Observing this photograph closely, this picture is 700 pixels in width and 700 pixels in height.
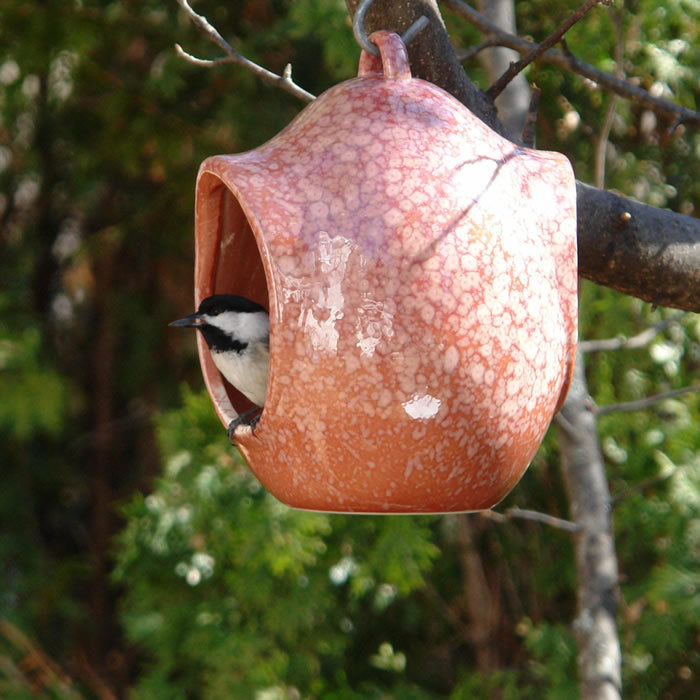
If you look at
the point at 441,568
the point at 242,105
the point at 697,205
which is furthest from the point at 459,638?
the point at 242,105

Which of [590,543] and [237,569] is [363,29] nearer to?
[590,543]

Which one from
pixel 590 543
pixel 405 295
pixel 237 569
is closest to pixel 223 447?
pixel 237 569

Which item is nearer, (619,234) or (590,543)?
(619,234)

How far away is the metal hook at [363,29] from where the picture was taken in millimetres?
1177

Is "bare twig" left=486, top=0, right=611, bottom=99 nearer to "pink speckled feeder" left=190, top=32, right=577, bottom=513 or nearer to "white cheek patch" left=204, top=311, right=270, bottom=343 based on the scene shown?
"pink speckled feeder" left=190, top=32, right=577, bottom=513

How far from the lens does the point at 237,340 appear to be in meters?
1.56

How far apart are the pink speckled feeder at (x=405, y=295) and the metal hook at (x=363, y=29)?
0.08 feet

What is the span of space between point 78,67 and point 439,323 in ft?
8.73

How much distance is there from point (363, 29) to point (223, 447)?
5.61ft

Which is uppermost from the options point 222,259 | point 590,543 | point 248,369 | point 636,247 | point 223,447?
point 636,247

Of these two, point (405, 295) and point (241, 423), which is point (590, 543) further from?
point (405, 295)

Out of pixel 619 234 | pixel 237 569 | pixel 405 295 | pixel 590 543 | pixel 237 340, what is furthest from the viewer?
pixel 237 569

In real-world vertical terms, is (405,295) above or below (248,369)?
above

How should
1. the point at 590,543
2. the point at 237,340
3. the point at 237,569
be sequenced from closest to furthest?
1. the point at 237,340
2. the point at 590,543
3. the point at 237,569
